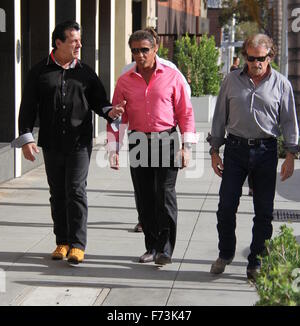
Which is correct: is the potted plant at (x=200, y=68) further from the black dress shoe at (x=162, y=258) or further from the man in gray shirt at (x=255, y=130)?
the man in gray shirt at (x=255, y=130)

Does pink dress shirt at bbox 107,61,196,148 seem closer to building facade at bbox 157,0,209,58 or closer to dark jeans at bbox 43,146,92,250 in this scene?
dark jeans at bbox 43,146,92,250

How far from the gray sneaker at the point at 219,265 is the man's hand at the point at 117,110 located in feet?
4.71

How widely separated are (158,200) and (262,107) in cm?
126

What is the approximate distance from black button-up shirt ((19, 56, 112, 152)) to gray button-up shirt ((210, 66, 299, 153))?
1134mm

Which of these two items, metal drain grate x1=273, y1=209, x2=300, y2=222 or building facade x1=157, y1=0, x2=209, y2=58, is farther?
building facade x1=157, y1=0, x2=209, y2=58

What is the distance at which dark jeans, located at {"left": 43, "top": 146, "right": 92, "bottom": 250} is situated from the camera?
7955mm

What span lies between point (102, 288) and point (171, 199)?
1.15 meters

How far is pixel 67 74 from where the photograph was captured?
25.9ft

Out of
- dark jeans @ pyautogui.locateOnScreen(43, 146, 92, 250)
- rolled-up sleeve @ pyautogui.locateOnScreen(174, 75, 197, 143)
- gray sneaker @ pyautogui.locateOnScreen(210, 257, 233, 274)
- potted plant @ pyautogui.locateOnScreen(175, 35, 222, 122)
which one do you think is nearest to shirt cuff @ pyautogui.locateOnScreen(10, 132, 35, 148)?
dark jeans @ pyautogui.locateOnScreen(43, 146, 92, 250)

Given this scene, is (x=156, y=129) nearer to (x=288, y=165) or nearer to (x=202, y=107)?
(x=288, y=165)

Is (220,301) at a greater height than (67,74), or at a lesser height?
lesser

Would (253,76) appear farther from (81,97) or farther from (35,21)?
(35,21)

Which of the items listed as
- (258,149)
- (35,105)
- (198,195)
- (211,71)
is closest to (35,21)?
(198,195)

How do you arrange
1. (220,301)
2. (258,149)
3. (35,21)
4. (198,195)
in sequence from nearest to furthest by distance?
(220,301) < (258,149) < (198,195) < (35,21)
